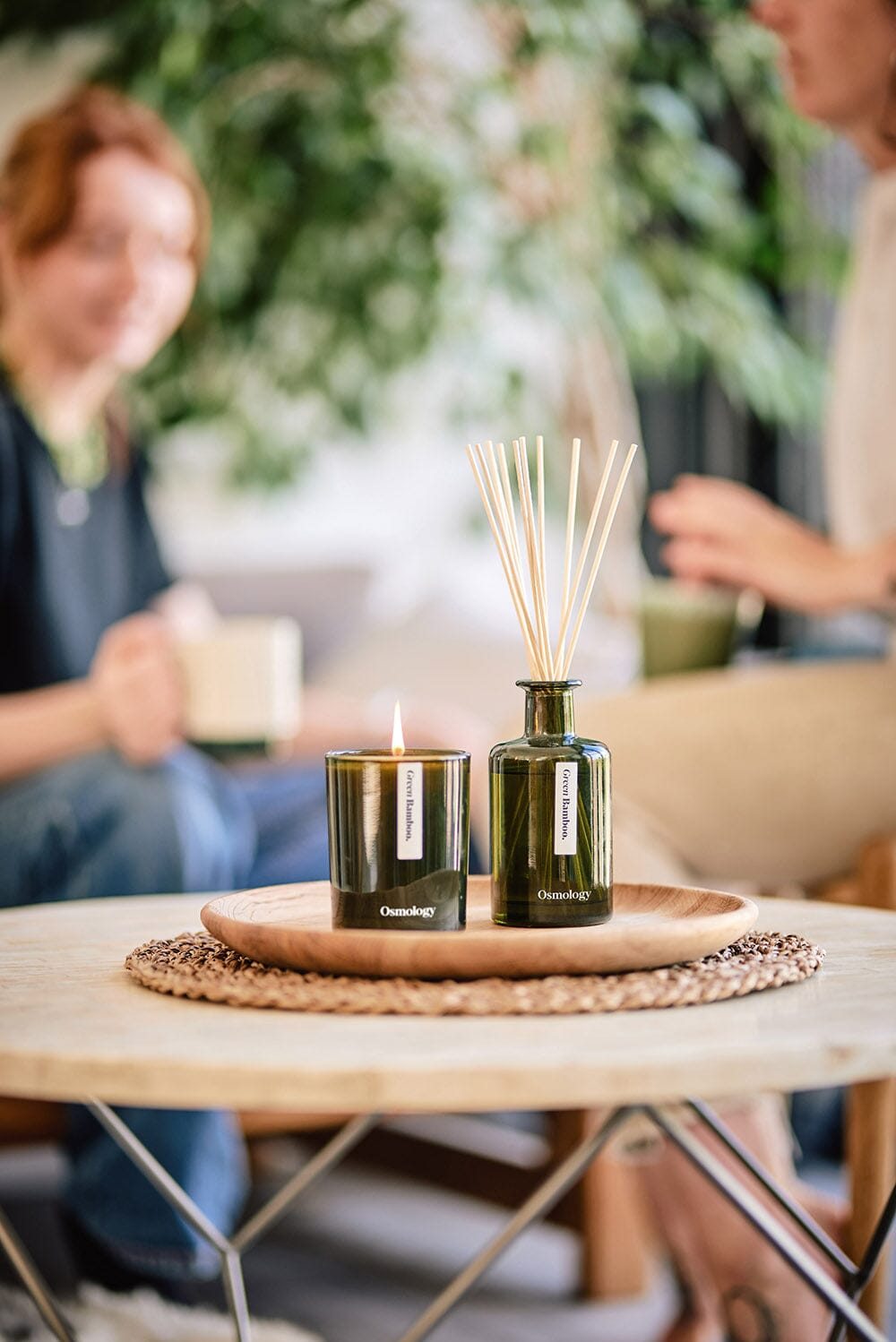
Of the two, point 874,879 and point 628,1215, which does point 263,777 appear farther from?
point 874,879

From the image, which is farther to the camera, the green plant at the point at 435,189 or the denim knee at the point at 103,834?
the green plant at the point at 435,189

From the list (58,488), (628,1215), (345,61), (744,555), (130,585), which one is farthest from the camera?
(345,61)

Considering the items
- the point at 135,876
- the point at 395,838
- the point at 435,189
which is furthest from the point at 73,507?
the point at 395,838

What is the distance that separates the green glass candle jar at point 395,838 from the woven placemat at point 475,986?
0.13ft

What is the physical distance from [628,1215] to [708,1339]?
13.1 inches

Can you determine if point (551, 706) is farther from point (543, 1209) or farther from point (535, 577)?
point (543, 1209)

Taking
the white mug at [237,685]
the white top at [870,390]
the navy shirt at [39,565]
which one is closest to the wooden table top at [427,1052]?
the white mug at [237,685]

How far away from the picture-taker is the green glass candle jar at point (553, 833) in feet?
2.35

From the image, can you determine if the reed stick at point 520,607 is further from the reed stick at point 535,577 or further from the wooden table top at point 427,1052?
the wooden table top at point 427,1052

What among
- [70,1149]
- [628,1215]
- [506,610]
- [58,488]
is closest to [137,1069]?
[70,1149]

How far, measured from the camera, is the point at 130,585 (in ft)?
6.72

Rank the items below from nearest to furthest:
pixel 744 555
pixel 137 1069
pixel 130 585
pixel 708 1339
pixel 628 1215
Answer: pixel 137 1069, pixel 708 1339, pixel 744 555, pixel 628 1215, pixel 130 585

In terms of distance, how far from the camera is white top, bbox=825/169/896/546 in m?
1.42

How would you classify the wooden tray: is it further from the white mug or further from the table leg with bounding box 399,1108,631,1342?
the white mug
